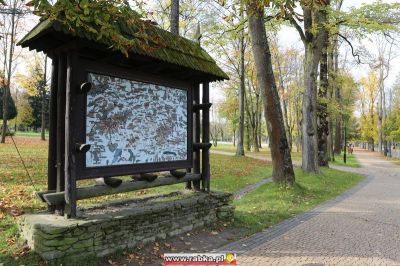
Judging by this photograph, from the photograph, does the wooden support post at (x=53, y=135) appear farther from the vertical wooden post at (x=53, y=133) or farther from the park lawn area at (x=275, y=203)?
the park lawn area at (x=275, y=203)

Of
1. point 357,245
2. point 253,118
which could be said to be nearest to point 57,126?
point 357,245

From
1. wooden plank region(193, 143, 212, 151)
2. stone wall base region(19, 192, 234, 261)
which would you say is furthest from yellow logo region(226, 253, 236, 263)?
wooden plank region(193, 143, 212, 151)

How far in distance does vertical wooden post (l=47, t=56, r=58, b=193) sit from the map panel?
60 cm

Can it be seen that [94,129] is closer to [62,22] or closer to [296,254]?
[62,22]

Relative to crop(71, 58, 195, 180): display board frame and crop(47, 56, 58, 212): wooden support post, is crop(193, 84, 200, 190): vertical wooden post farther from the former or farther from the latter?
crop(47, 56, 58, 212): wooden support post

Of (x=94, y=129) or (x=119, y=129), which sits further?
(x=119, y=129)

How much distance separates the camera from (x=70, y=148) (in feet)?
18.2

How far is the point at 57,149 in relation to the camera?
5855mm

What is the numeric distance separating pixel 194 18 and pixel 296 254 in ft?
72.9

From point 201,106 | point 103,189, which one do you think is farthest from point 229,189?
point 103,189

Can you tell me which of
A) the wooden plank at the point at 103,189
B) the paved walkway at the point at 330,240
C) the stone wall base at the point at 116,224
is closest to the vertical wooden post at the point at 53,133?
the wooden plank at the point at 103,189

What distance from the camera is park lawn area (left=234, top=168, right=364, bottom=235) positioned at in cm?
862

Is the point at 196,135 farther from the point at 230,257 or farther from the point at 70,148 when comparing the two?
the point at 70,148

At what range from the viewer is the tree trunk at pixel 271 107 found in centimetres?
1203
